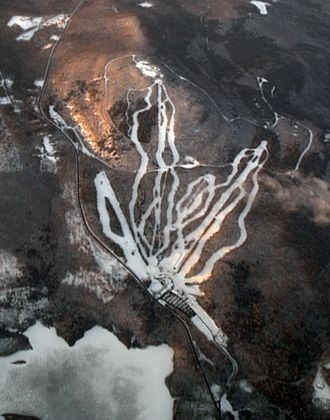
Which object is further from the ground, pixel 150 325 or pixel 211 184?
pixel 211 184

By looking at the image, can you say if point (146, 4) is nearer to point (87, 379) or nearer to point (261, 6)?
point (261, 6)

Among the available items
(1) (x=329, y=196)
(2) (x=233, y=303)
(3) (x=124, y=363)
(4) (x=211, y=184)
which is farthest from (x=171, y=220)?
(1) (x=329, y=196)

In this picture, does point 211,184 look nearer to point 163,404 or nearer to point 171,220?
point 171,220

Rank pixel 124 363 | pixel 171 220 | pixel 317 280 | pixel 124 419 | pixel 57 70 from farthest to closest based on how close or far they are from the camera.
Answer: pixel 57 70, pixel 171 220, pixel 317 280, pixel 124 363, pixel 124 419

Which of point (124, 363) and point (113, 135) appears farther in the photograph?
point (113, 135)

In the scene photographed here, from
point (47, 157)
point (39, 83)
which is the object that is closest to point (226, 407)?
point (47, 157)

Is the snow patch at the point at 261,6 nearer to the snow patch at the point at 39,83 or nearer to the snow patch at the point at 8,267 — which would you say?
the snow patch at the point at 39,83

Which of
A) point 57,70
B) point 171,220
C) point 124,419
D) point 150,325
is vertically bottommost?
point 124,419

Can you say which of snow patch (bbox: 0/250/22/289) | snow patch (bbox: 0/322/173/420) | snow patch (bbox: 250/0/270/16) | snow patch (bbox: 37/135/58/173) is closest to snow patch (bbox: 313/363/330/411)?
snow patch (bbox: 0/322/173/420)

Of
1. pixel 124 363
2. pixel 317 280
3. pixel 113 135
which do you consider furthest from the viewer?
pixel 113 135
